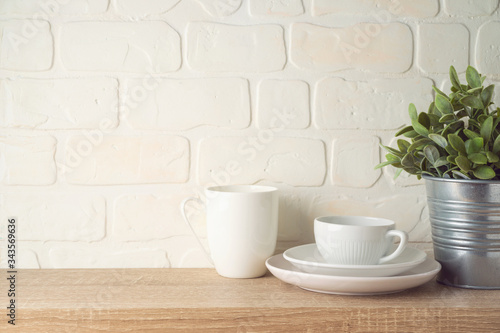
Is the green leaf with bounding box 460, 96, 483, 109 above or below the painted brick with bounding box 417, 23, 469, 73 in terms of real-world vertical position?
below

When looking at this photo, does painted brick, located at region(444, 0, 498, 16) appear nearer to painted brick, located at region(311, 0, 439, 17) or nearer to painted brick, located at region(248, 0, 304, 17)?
painted brick, located at region(311, 0, 439, 17)

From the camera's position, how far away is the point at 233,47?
0.98 m

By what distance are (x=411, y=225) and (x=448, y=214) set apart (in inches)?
7.3

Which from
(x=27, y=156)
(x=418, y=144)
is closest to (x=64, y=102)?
(x=27, y=156)

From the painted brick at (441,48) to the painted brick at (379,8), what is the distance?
0.11ft

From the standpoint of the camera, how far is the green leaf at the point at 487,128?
0.78m

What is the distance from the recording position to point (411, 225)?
100cm

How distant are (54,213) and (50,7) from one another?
411mm

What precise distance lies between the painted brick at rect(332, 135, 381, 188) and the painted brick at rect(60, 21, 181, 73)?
41 centimetres

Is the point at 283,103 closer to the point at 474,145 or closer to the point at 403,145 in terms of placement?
the point at 403,145

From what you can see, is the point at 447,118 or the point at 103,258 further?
the point at 103,258

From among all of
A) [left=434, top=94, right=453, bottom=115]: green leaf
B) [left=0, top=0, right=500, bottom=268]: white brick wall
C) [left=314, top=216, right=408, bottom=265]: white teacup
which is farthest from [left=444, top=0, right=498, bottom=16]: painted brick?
[left=314, top=216, right=408, bottom=265]: white teacup

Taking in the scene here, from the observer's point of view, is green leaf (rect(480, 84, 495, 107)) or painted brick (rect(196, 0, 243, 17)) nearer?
green leaf (rect(480, 84, 495, 107))

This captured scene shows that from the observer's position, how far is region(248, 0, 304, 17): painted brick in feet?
3.21
